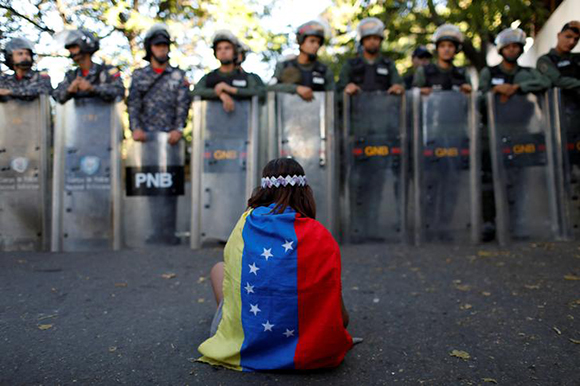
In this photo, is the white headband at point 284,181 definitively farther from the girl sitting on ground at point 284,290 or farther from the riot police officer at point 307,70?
the riot police officer at point 307,70

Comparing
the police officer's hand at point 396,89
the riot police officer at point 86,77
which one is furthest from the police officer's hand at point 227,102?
the police officer's hand at point 396,89

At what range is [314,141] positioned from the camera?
6.50 m

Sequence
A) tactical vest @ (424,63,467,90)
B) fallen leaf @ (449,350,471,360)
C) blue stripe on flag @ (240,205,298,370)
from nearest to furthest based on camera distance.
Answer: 1. blue stripe on flag @ (240,205,298,370)
2. fallen leaf @ (449,350,471,360)
3. tactical vest @ (424,63,467,90)

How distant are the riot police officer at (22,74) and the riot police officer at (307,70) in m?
3.03

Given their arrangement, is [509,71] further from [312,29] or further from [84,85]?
[84,85]

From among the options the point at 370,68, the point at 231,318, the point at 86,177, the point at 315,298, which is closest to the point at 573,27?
the point at 370,68

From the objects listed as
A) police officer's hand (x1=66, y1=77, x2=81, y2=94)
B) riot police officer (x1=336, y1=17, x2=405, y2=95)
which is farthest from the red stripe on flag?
police officer's hand (x1=66, y1=77, x2=81, y2=94)

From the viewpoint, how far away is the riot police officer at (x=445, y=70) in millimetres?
6988

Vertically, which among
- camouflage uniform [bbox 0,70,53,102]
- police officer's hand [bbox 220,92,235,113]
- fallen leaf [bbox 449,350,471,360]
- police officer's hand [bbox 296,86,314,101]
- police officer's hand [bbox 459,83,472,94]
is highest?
camouflage uniform [bbox 0,70,53,102]

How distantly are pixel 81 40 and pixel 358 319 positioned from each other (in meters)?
5.20

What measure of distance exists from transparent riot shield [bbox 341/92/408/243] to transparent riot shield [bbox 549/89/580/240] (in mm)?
1966

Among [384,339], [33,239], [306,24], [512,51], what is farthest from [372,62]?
[33,239]

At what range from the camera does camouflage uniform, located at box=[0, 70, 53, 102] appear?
21.1 ft

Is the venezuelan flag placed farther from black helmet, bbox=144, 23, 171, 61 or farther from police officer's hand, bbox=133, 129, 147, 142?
black helmet, bbox=144, 23, 171, 61
